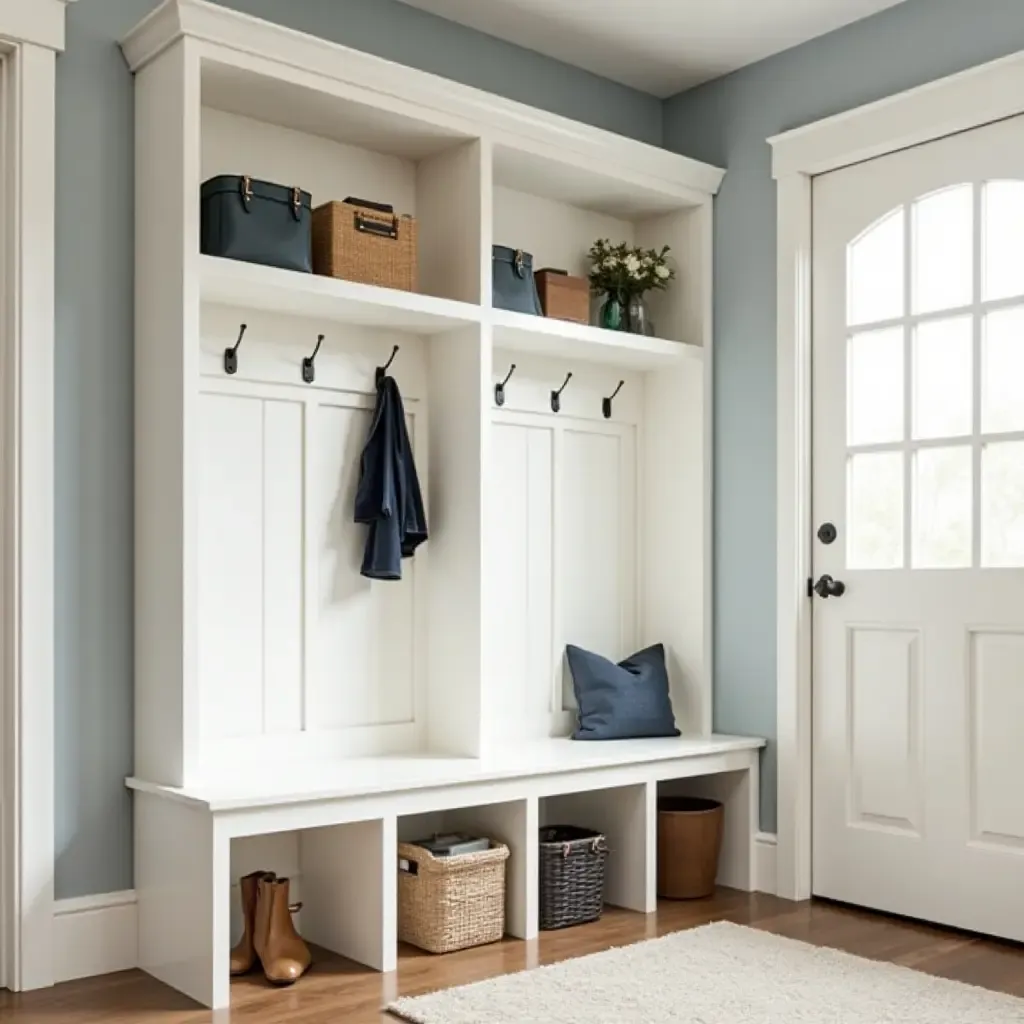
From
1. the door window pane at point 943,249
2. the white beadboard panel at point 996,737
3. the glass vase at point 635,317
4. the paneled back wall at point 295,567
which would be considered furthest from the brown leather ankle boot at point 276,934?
the door window pane at point 943,249

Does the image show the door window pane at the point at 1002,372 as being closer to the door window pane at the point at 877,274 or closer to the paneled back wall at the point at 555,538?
the door window pane at the point at 877,274

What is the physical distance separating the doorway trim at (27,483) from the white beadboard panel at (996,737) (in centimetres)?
235

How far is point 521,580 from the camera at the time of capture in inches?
161

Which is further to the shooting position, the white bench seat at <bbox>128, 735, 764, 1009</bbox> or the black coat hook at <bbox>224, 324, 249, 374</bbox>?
the black coat hook at <bbox>224, 324, 249, 374</bbox>

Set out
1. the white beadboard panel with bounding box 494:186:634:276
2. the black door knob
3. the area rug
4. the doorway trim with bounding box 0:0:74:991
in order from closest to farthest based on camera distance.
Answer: the area rug, the doorway trim with bounding box 0:0:74:991, the black door knob, the white beadboard panel with bounding box 494:186:634:276

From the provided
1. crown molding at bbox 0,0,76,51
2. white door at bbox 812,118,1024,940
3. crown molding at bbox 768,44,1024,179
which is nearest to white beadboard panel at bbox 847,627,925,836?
white door at bbox 812,118,1024,940

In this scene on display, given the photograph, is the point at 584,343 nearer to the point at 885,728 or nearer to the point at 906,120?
the point at 906,120

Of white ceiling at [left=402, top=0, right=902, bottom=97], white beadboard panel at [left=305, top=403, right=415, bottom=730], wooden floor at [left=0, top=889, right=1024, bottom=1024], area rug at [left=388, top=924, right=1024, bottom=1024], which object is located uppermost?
white ceiling at [left=402, top=0, right=902, bottom=97]

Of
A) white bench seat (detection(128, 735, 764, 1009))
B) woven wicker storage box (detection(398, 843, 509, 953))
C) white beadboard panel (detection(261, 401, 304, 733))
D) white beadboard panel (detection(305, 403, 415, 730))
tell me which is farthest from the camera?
white beadboard panel (detection(305, 403, 415, 730))

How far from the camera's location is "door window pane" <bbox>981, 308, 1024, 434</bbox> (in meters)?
3.47

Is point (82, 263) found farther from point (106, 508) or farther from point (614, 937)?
point (614, 937)

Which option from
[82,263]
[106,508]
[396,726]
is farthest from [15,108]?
[396,726]

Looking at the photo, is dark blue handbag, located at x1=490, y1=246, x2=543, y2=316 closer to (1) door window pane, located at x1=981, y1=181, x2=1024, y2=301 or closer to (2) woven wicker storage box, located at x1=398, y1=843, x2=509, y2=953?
(1) door window pane, located at x1=981, y1=181, x2=1024, y2=301

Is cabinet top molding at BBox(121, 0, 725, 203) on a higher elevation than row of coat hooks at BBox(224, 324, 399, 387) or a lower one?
higher
